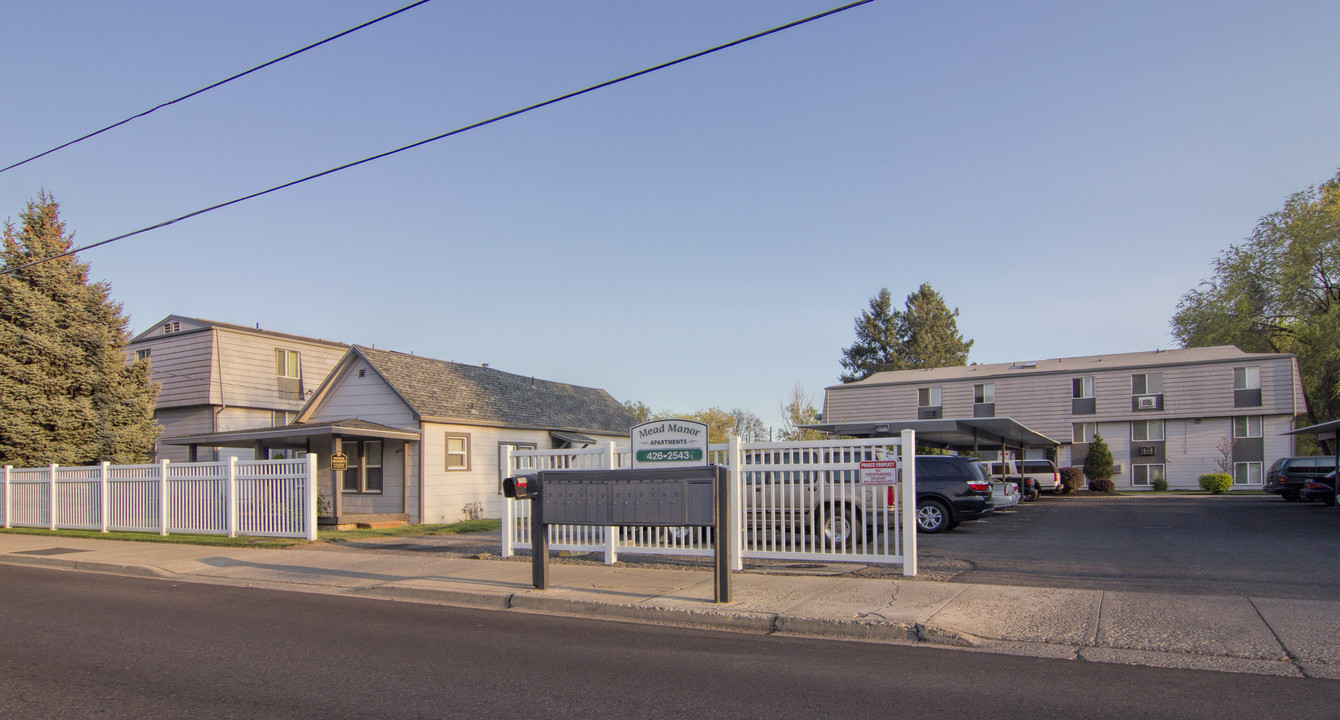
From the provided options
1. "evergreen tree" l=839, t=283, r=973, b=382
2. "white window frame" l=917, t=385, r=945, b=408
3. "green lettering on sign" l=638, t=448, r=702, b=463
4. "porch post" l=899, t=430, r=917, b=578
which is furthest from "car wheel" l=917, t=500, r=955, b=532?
"evergreen tree" l=839, t=283, r=973, b=382

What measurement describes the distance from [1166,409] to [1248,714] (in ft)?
128

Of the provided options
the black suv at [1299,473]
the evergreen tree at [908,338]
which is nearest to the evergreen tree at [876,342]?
the evergreen tree at [908,338]

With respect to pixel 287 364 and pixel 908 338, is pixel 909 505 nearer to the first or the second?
pixel 287 364

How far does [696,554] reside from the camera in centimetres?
1152

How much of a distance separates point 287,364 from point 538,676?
91.4 feet

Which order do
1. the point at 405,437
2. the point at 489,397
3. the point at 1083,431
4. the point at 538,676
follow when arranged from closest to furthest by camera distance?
the point at 538,676 < the point at 405,437 < the point at 489,397 < the point at 1083,431

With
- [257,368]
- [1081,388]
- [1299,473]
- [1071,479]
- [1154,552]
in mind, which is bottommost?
[1071,479]

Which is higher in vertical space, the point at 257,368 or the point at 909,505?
the point at 257,368

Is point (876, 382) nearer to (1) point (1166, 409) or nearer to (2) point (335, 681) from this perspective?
(1) point (1166, 409)

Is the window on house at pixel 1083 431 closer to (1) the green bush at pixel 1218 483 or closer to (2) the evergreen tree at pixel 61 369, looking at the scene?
(1) the green bush at pixel 1218 483

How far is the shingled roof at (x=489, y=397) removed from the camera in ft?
78.3

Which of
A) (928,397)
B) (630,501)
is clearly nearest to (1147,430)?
(928,397)

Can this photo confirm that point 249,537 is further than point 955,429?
No

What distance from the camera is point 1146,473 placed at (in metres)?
39.6
